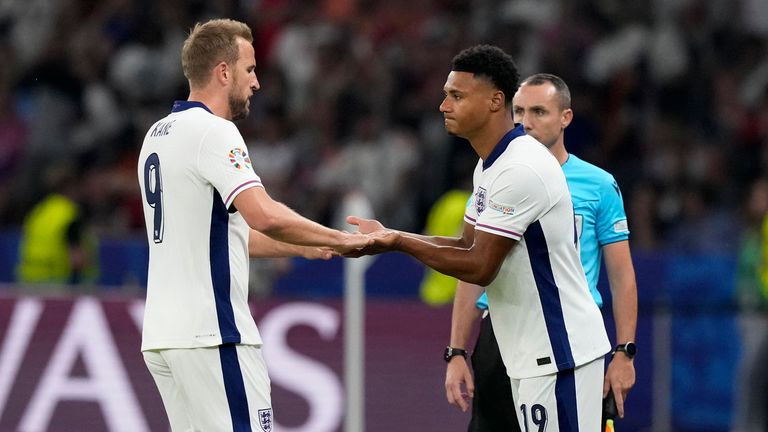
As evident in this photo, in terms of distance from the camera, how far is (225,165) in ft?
16.0

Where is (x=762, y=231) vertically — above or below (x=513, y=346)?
above

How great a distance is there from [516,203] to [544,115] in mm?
1191

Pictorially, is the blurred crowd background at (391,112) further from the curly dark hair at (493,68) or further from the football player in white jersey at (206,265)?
the football player in white jersey at (206,265)

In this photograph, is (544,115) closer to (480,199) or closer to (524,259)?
(480,199)

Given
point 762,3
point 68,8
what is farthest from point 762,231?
point 68,8

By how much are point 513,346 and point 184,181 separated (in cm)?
137

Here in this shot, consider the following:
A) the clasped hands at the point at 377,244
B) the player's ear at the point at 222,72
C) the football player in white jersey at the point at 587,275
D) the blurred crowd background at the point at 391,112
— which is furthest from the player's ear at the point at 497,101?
the blurred crowd background at the point at 391,112

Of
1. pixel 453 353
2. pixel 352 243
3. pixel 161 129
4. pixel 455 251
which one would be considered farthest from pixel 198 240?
pixel 453 353

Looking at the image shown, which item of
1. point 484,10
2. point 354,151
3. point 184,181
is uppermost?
point 484,10

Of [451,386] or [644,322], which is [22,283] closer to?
[644,322]

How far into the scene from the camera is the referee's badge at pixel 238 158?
488 cm

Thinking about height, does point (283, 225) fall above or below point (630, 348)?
above

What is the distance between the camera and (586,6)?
12.9 m

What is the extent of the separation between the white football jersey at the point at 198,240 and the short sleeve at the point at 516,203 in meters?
0.87
